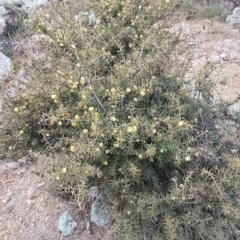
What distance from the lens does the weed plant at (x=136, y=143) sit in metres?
1.75

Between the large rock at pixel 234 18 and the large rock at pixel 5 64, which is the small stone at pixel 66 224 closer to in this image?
the large rock at pixel 5 64

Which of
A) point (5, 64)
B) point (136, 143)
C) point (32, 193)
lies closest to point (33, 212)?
point (32, 193)

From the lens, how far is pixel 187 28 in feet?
14.1

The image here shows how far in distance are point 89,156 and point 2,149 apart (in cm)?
72

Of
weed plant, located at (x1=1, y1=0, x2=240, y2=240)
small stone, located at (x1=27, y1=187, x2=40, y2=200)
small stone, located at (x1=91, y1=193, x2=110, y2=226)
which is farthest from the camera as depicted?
small stone, located at (x1=27, y1=187, x2=40, y2=200)

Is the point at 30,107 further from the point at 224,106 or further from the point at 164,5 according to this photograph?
the point at 164,5

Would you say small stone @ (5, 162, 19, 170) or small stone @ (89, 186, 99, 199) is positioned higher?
small stone @ (89, 186, 99, 199)

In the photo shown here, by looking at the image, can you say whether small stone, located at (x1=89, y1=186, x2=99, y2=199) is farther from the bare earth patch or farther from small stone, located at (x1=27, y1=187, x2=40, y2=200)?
small stone, located at (x1=27, y1=187, x2=40, y2=200)

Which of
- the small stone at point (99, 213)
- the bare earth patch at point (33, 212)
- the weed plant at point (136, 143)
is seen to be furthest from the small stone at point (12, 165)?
the small stone at point (99, 213)

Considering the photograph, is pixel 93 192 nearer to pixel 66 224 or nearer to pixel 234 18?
pixel 66 224

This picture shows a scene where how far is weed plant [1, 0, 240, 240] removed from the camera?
1.75 m

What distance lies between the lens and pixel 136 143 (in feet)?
6.07

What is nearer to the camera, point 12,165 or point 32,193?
point 32,193

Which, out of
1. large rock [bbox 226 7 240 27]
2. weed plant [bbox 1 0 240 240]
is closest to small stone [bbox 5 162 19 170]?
weed plant [bbox 1 0 240 240]
